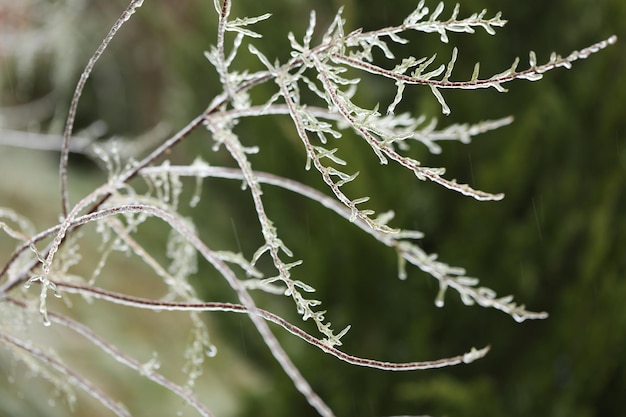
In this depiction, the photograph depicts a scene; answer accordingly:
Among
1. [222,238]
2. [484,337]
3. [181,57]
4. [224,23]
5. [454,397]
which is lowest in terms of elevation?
[224,23]

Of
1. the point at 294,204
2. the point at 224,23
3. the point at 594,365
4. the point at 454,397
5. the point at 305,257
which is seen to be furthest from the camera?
the point at 294,204

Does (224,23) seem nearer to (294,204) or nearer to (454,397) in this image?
(454,397)

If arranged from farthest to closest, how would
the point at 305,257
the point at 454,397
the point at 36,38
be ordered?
the point at 36,38 < the point at 305,257 < the point at 454,397

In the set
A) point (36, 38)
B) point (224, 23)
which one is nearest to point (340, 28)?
point (224, 23)

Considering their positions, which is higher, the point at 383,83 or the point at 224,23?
the point at 383,83

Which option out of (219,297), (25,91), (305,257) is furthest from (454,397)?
(25,91)

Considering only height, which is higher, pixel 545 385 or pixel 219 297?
pixel 219 297

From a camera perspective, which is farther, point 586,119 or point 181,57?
point 181,57

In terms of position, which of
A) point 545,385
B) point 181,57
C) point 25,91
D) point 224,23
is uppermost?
point 25,91

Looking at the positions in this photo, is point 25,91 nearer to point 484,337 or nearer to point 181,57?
point 181,57
